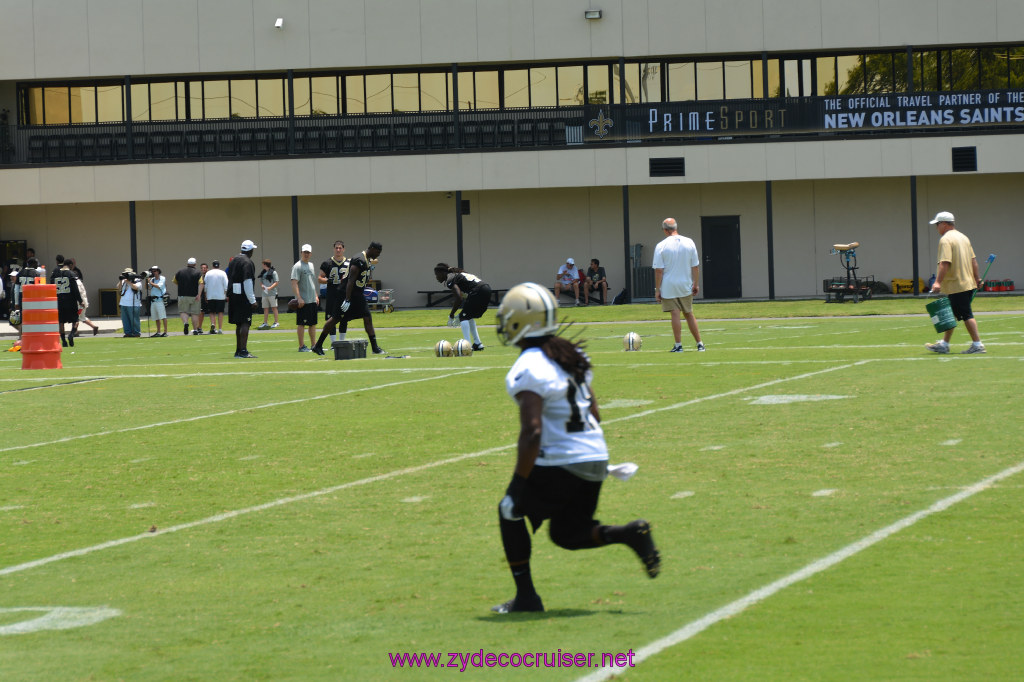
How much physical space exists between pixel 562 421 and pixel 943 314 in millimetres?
13273

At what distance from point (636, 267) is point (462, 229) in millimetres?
5950

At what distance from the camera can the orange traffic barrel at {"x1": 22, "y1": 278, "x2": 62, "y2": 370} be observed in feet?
69.1

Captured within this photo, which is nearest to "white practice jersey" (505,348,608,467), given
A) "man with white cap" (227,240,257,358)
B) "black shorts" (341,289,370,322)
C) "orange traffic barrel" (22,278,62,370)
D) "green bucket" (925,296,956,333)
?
"green bucket" (925,296,956,333)

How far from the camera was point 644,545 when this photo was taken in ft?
19.9

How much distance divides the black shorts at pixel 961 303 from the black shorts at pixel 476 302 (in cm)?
696

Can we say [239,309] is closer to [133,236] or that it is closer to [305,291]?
[305,291]

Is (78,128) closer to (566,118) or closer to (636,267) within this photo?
(566,118)

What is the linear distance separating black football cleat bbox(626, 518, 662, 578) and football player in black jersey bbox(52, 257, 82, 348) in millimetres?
25428

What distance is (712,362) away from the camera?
18.5 metres

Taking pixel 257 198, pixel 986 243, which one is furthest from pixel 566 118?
pixel 986 243

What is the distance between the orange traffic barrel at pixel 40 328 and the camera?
21.1 m

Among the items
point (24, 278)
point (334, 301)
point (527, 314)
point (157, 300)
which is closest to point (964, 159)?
point (157, 300)

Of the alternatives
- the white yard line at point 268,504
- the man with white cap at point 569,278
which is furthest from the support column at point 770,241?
the white yard line at point 268,504

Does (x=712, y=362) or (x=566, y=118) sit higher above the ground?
(x=566, y=118)
